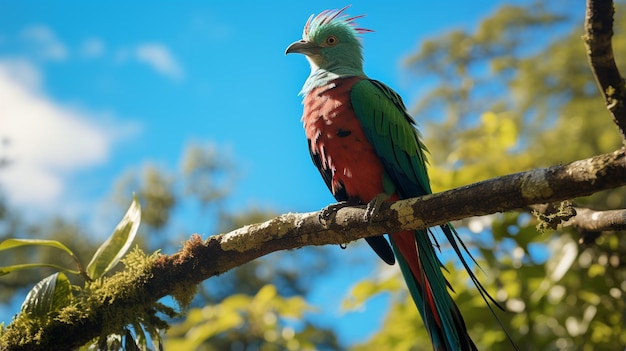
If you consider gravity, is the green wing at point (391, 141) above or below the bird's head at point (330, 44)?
below

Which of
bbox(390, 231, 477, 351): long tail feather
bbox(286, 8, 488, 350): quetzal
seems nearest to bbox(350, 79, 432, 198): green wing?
bbox(286, 8, 488, 350): quetzal

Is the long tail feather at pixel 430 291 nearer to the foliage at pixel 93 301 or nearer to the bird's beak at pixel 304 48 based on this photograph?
the foliage at pixel 93 301

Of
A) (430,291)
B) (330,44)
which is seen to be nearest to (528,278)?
(430,291)

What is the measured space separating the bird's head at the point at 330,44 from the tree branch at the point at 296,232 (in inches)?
58.8

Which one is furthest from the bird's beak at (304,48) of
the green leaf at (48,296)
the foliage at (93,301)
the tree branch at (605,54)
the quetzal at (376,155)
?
the tree branch at (605,54)

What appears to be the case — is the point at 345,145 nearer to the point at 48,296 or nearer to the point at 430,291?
the point at 430,291

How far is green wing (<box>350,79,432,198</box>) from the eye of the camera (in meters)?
2.94

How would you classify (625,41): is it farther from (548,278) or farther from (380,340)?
(380,340)

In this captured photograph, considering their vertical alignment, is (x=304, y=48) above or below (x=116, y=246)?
above

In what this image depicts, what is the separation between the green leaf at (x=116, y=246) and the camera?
9.09 ft

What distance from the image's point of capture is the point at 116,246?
2.83 m

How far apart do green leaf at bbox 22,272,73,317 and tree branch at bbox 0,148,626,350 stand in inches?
3.3

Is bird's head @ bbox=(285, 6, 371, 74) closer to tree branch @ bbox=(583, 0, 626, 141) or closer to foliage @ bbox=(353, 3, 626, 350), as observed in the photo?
foliage @ bbox=(353, 3, 626, 350)

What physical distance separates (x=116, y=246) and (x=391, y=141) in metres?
1.47
